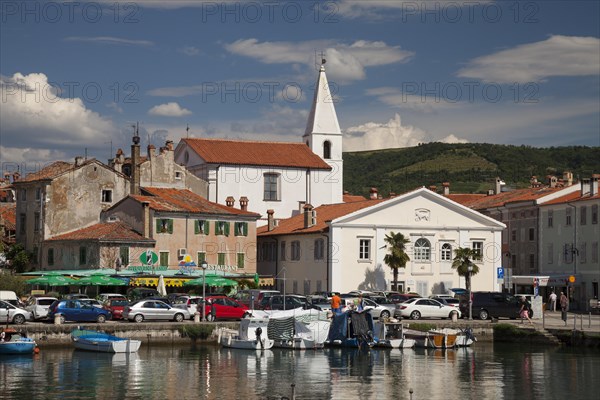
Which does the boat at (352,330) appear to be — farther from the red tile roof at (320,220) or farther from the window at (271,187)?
the window at (271,187)

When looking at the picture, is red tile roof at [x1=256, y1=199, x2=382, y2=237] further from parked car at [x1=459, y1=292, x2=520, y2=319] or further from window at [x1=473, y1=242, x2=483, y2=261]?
parked car at [x1=459, y1=292, x2=520, y2=319]

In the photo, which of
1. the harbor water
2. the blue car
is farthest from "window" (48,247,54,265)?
the harbor water

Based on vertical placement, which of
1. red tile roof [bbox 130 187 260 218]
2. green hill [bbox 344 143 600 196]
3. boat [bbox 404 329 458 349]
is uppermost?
green hill [bbox 344 143 600 196]

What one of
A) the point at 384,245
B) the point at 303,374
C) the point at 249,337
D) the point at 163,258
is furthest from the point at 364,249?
the point at 303,374

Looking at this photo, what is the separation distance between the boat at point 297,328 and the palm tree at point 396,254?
2029cm

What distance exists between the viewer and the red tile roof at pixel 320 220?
81188 millimetres

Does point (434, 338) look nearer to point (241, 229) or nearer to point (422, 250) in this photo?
point (422, 250)

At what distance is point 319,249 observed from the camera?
80.3 meters

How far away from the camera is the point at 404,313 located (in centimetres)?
6444

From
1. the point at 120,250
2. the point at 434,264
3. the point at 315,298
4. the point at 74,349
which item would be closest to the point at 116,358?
the point at 74,349

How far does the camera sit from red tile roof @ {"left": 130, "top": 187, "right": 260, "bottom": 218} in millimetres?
78125

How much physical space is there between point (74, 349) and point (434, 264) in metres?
34.7

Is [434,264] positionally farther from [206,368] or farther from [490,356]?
[206,368]

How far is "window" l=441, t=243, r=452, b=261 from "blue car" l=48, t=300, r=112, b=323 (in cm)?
3205
